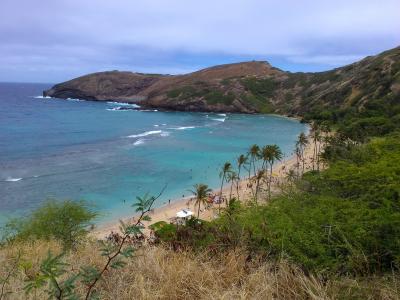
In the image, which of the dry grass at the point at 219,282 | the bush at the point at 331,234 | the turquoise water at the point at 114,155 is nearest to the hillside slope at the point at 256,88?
the turquoise water at the point at 114,155

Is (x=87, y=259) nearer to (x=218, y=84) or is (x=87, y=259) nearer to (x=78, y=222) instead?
(x=78, y=222)

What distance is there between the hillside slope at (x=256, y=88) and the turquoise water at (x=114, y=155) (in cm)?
1884

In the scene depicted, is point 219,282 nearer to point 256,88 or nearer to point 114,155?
point 114,155

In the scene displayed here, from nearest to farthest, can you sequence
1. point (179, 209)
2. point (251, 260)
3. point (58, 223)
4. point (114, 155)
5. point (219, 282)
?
point (219, 282) < point (251, 260) < point (58, 223) < point (179, 209) < point (114, 155)

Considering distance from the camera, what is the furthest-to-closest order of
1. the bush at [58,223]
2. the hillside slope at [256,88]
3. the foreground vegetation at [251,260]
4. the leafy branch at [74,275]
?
the hillside slope at [256,88] < the bush at [58,223] < the foreground vegetation at [251,260] < the leafy branch at [74,275]

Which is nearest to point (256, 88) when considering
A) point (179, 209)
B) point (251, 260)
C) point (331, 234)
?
point (179, 209)

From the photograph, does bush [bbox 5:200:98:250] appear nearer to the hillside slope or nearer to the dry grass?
the dry grass

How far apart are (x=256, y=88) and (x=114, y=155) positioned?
100m

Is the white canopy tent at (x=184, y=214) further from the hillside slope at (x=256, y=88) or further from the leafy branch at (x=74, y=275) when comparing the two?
the hillside slope at (x=256, y=88)

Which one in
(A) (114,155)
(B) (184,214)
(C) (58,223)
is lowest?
(B) (184,214)

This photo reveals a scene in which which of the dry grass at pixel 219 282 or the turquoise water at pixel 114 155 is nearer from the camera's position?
the dry grass at pixel 219 282

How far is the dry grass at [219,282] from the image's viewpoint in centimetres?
559

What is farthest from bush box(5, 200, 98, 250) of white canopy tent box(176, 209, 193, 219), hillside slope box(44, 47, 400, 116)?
hillside slope box(44, 47, 400, 116)

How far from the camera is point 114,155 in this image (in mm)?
60750
